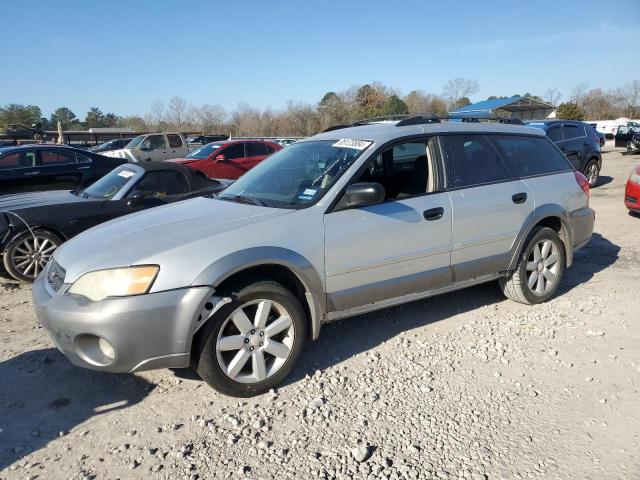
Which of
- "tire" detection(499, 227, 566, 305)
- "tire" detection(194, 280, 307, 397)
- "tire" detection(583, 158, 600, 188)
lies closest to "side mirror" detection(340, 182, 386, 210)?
"tire" detection(194, 280, 307, 397)

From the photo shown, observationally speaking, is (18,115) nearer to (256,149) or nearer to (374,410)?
(256,149)

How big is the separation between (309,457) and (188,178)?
4.85 metres

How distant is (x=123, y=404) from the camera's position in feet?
10.4

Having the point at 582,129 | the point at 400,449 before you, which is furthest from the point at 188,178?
the point at 582,129

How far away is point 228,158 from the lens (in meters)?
14.0

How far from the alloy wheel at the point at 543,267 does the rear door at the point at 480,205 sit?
0.38 m

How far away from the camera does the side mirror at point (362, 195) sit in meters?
3.45

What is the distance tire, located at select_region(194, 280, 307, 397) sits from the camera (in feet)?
10.0

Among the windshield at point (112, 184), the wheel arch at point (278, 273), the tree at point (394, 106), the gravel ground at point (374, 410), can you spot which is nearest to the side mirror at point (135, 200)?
the windshield at point (112, 184)

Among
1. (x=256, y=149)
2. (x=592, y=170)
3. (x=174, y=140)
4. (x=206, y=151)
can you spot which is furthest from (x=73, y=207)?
(x=174, y=140)

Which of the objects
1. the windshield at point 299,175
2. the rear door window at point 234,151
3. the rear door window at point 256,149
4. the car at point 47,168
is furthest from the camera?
the rear door window at point 256,149

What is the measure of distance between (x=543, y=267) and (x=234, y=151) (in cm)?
1090

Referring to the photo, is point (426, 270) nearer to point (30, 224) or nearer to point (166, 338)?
point (166, 338)

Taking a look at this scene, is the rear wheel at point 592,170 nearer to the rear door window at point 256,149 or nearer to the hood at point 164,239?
the rear door window at point 256,149
